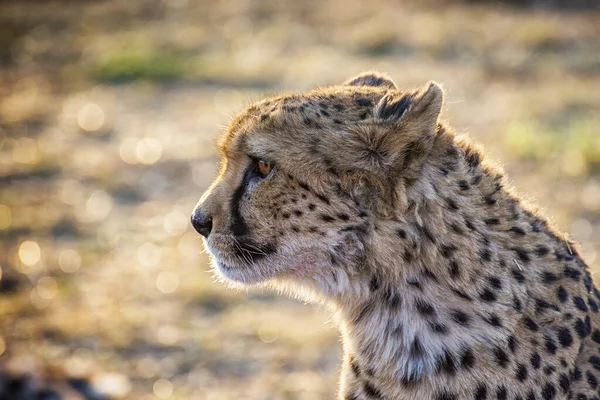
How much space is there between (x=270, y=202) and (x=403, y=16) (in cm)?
781

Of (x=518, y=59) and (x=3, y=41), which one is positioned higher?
(x=518, y=59)

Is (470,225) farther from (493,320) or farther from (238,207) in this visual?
(238,207)

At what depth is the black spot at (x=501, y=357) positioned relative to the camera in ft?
7.11

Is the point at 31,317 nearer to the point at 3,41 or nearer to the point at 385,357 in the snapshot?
the point at 385,357

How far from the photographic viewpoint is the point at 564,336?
2.22 m

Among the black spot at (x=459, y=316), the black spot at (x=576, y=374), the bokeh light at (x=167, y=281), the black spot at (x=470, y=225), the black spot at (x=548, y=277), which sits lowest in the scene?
the bokeh light at (x=167, y=281)

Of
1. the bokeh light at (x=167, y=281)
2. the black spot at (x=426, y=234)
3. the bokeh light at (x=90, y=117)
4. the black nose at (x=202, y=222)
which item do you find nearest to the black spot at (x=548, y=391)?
the black spot at (x=426, y=234)

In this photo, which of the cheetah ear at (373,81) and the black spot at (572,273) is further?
the cheetah ear at (373,81)

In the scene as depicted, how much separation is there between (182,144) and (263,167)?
4377 millimetres

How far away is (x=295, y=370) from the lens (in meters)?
3.77

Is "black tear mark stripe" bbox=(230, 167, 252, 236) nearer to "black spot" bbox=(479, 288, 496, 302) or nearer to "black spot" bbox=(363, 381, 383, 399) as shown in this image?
"black spot" bbox=(363, 381, 383, 399)

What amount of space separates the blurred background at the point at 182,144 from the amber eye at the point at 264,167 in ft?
2.24

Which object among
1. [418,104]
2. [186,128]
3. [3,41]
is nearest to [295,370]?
[418,104]

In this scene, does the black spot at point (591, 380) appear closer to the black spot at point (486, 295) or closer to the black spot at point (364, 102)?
the black spot at point (486, 295)
